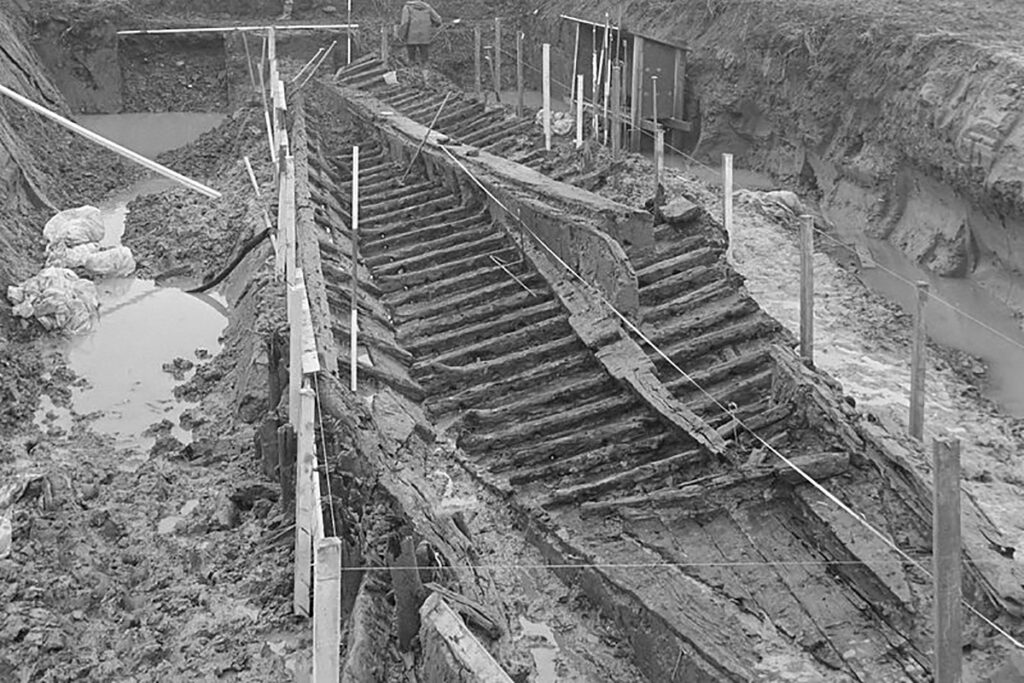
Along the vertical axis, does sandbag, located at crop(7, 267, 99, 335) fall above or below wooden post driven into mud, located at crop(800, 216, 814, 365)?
below

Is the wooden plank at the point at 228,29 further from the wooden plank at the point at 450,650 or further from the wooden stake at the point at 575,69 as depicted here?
the wooden plank at the point at 450,650

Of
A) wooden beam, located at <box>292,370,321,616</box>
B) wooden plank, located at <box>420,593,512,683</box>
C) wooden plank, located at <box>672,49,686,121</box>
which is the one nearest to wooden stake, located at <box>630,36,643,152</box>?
wooden plank, located at <box>672,49,686,121</box>

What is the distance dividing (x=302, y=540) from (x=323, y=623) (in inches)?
65.2

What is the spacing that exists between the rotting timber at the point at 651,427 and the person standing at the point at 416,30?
31.8 ft

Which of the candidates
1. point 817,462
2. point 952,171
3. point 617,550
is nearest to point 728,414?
point 817,462

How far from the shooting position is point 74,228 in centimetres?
1455

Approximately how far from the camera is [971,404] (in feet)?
37.3

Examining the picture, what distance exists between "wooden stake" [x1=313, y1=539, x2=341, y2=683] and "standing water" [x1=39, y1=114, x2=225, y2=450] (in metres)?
5.40

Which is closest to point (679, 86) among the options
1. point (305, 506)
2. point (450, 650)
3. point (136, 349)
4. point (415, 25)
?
point (415, 25)

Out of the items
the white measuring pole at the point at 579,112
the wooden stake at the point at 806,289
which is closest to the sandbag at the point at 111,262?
the white measuring pole at the point at 579,112

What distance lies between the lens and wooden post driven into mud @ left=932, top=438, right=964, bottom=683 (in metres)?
5.12

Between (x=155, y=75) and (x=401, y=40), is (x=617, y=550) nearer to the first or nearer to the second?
(x=401, y=40)

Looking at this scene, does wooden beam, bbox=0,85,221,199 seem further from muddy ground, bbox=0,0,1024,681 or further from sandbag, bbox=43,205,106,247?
sandbag, bbox=43,205,106,247

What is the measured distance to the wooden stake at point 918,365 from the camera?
28.9 feet
